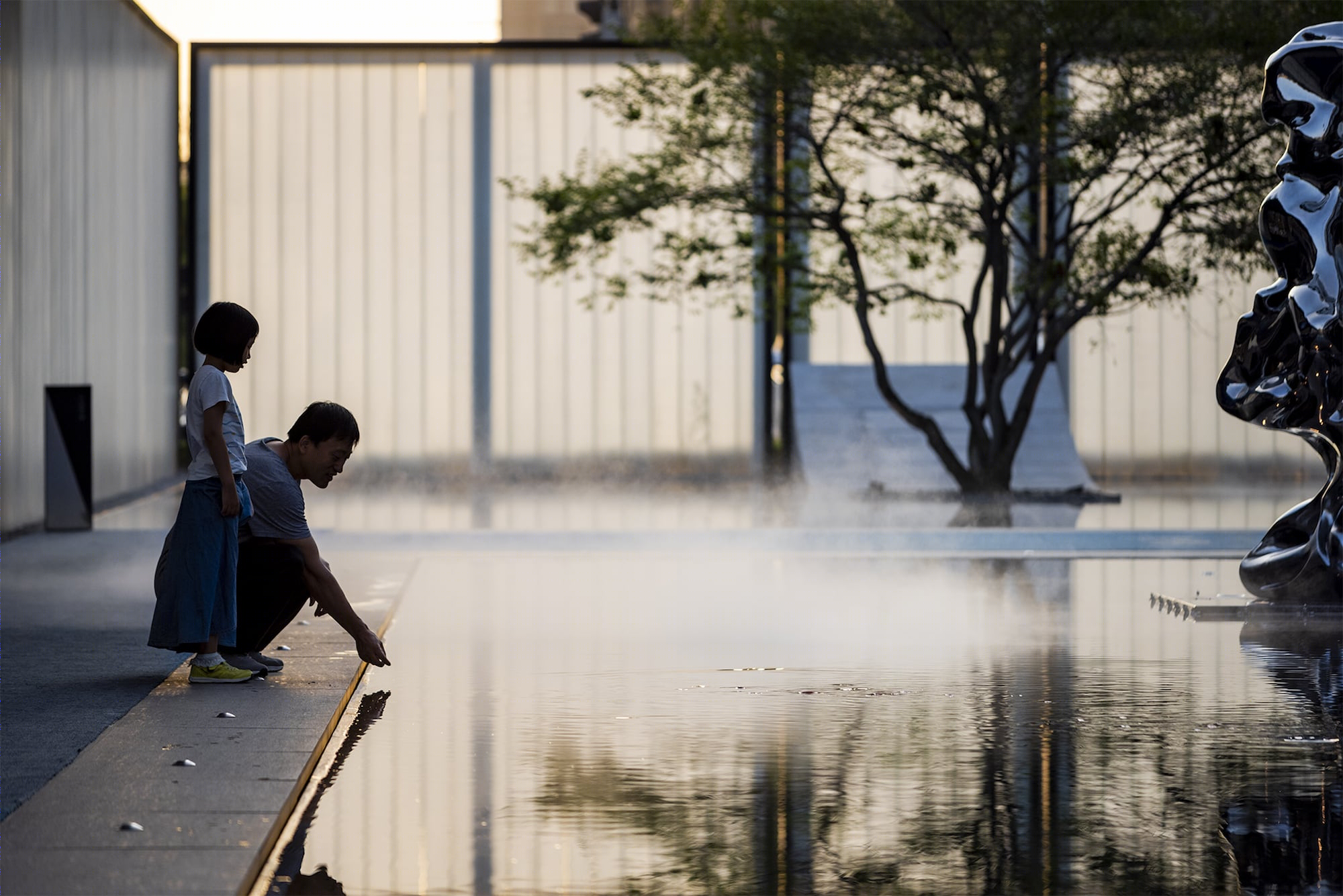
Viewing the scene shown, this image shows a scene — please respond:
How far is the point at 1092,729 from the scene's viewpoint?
16.7ft

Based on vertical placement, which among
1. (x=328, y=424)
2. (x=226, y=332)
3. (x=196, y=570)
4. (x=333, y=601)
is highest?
(x=226, y=332)

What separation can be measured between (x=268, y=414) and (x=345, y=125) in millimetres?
3197

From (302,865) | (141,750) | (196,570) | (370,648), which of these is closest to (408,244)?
(196,570)

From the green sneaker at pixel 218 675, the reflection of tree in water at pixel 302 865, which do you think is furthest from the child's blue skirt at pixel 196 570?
the reflection of tree in water at pixel 302 865

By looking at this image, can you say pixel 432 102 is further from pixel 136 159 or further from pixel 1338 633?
pixel 1338 633

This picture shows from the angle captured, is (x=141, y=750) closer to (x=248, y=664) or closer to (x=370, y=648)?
(x=370, y=648)

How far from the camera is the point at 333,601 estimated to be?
18.6ft

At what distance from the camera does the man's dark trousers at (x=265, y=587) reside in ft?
19.0

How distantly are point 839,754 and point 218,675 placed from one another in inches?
82.2

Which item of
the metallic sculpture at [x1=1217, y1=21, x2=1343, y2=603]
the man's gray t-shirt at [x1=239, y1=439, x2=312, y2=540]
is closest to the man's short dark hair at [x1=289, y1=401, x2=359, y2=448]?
the man's gray t-shirt at [x1=239, y1=439, x2=312, y2=540]

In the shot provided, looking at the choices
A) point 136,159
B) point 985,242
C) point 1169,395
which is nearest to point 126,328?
point 136,159

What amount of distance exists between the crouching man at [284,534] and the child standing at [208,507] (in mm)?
172

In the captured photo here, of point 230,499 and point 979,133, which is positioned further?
point 979,133

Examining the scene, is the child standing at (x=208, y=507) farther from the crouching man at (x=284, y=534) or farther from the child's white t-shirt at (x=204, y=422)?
the crouching man at (x=284, y=534)
